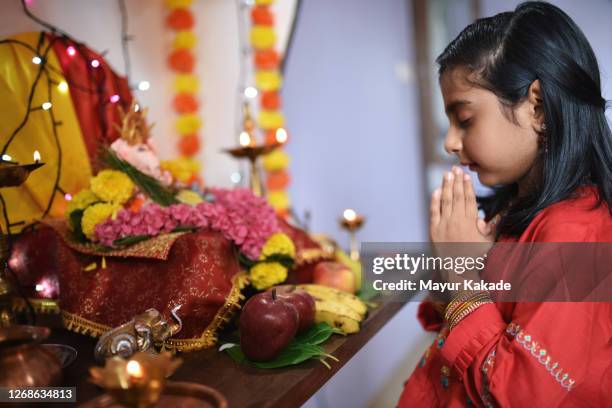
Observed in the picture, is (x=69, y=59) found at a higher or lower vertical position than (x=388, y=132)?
higher

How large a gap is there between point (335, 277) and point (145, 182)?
0.68 m

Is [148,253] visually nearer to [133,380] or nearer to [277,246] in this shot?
[277,246]

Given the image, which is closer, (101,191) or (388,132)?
(101,191)

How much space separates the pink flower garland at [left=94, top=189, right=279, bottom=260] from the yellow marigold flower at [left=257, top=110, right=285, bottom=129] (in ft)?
5.05

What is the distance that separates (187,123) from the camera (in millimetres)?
2686

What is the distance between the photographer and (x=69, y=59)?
72.3 inches

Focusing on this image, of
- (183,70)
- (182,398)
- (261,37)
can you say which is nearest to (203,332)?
(182,398)

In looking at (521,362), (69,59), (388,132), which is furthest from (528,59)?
(388,132)

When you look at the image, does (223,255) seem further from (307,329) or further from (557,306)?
(557,306)

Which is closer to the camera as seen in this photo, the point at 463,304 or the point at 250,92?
the point at 463,304

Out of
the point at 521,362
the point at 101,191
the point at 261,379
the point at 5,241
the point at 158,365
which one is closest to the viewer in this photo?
the point at 158,365

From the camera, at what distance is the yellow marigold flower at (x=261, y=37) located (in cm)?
307

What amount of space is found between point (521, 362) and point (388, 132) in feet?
9.78

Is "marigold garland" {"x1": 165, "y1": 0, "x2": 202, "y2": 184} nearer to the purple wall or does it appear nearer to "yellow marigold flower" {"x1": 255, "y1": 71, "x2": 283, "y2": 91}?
"yellow marigold flower" {"x1": 255, "y1": 71, "x2": 283, "y2": 91}
